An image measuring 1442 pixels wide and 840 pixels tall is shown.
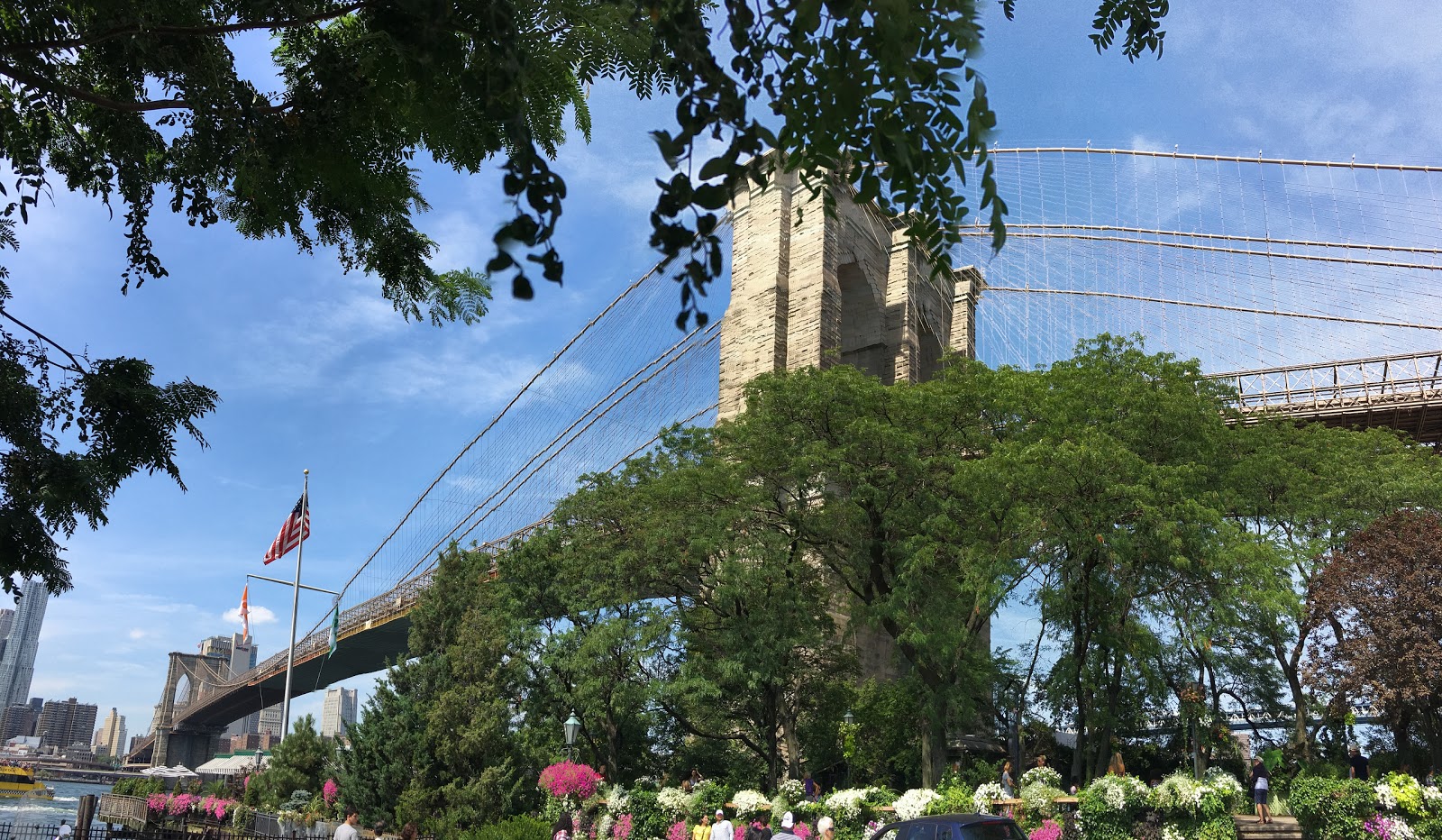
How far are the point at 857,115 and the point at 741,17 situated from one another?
462 mm

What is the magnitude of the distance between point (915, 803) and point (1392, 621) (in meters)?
9.92

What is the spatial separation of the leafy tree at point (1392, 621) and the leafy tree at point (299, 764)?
25.3 meters

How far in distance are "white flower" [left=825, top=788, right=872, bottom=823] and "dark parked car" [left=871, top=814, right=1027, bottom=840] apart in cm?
755

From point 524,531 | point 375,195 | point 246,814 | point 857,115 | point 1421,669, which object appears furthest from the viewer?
point 524,531

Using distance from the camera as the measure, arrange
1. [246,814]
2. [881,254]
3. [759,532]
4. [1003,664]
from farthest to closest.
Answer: [881,254] → [246,814] → [1003,664] → [759,532]

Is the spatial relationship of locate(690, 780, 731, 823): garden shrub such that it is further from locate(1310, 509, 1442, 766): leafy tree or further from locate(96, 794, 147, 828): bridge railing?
locate(96, 794, 147, 828): bridge railing

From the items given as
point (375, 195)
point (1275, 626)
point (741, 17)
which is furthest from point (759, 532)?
point (741, 17)

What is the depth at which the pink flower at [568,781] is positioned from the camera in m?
23.2

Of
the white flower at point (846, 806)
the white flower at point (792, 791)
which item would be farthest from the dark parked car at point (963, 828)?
the white flower at point (792, 791)

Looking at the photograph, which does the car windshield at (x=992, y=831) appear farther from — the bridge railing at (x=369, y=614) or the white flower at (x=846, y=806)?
the bridge railing at (x=369, y=614)

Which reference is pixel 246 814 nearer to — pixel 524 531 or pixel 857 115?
pixel 524 531

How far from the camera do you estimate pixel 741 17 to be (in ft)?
10.1

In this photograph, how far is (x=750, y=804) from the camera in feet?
67.7

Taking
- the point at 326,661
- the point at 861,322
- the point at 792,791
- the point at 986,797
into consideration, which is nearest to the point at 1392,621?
the point at 986,797
